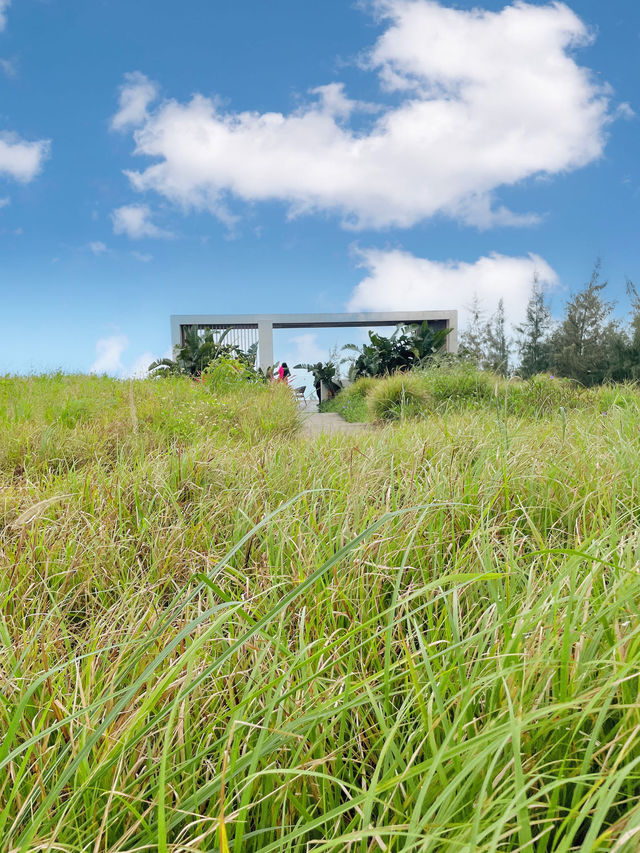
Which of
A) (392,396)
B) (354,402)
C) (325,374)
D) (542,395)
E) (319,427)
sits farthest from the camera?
(325,374)

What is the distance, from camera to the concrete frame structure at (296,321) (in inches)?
734

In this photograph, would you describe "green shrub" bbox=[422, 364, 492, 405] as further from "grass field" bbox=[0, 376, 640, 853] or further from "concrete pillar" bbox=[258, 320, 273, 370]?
"concrete pillar" bbox=[258, 320, 273, 370]

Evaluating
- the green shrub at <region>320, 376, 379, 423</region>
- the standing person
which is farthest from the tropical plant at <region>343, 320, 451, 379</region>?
the standing person

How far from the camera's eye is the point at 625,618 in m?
1.19

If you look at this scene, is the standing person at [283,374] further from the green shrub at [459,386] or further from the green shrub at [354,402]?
the green shrub at [459,386]

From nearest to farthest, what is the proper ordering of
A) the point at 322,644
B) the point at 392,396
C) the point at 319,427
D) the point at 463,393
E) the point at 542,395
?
1. the point at 322,644
2. the point at 319,427
3. the point at 392,396
4. the point at 542,395
5. the point at 463,393

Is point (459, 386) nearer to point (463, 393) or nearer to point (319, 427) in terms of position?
point (463, 393)

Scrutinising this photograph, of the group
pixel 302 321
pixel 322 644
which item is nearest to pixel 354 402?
pixel 302 321

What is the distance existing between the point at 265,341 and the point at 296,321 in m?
1.37

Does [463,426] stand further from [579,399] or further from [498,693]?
[579,399]

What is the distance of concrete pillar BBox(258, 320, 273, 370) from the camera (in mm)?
18828

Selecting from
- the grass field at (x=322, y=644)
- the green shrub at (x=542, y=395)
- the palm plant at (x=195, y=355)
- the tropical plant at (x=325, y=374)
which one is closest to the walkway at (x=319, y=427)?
the grass field at (x=322, y=644)

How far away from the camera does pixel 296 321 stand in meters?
18.6

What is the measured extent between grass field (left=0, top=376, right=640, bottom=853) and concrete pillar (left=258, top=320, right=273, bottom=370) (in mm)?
14965
